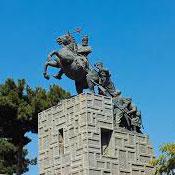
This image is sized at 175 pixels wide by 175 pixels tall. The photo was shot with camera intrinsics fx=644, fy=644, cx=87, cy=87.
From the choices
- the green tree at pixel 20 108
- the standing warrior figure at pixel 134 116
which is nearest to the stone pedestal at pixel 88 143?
the standing warrior figure at pixel 134 116

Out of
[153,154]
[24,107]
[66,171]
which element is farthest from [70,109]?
[24,107]

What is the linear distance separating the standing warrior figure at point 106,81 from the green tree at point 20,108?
36.8 ft

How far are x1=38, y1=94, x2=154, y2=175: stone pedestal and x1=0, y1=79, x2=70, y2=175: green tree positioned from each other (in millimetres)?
10890

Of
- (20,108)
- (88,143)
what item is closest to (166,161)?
(88,143)

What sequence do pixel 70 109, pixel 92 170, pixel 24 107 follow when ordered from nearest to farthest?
pixel 92 170 → pixel 70 109 → pixel 24 107

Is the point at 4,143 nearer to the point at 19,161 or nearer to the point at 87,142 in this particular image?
the point at 19,161

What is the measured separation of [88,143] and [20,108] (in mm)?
13629

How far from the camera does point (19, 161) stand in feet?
116

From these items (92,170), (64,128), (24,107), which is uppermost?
(24,107)

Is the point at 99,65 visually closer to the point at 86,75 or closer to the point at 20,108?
the point at 86,75

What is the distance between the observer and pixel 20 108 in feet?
113

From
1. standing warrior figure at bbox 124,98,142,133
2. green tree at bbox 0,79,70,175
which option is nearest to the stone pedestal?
standing warrior figure at bbox 124,98,142,133

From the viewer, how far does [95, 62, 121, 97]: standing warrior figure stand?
2311 cm

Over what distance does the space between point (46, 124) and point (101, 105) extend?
2326 mm
